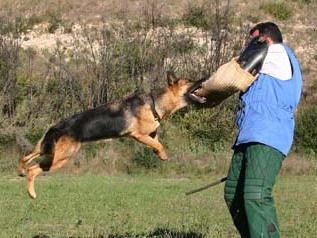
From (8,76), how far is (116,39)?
3508 mm

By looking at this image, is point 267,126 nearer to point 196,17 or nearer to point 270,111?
point 270,111

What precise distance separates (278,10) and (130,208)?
19.2 meters

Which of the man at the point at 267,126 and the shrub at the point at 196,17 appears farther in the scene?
the shrub at the point at 196,17

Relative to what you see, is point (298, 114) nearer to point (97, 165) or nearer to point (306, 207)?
point (97, 165)

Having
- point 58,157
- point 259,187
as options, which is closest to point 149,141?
point 58,157

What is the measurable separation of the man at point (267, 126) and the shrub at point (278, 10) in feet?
77.3

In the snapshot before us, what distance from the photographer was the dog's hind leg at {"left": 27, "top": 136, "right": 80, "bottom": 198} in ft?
28.6

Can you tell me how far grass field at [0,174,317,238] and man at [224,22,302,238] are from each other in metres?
2.00

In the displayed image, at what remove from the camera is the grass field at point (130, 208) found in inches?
370

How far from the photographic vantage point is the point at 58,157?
28.9 ft

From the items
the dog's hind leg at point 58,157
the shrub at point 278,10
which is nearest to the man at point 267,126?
the dog's hind leg at point 58,157

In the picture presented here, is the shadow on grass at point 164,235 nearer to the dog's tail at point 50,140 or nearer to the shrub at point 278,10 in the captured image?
the dog's tail at point 50,140

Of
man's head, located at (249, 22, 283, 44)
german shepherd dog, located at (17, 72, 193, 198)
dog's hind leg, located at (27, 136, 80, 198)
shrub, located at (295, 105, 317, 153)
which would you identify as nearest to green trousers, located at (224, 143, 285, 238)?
man's head, located at (249, 22, 283, 44)

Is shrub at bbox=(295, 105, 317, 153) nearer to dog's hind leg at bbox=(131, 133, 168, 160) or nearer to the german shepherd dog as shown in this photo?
the german shepherd dog
